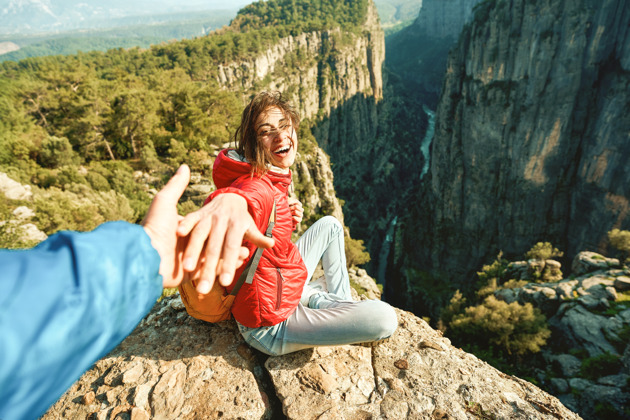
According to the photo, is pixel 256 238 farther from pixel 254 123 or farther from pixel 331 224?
pixel 331 224

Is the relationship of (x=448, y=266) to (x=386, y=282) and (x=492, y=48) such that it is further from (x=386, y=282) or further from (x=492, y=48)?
(x=492, y=48)

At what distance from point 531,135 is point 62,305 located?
4310 centimetres

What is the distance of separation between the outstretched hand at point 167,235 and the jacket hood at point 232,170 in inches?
43.9

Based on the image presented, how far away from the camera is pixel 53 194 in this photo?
38.4 ft

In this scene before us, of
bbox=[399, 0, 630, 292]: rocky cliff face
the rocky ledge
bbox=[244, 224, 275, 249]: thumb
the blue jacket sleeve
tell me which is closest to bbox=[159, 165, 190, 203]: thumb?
the blue jacket sleeve

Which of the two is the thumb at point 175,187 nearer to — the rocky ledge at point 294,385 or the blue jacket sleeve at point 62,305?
the blue jacket sleeve at point 62,305

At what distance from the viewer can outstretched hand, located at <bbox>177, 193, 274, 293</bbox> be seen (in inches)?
49.7

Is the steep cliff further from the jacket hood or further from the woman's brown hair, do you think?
the jacket hood

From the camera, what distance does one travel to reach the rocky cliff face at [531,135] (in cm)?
2864

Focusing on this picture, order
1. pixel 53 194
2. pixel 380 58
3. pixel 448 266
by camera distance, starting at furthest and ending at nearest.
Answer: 1. pixel 380 58
2. pixel 448 266
3. pixel 53 194

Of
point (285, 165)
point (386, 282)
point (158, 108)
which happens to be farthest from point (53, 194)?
point (386, 282)

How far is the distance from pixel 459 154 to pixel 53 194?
44.2 metres

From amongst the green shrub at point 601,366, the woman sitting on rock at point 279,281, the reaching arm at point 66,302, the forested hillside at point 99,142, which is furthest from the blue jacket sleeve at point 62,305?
the green shrub at point 601,366

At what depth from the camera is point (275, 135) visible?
2781mm
